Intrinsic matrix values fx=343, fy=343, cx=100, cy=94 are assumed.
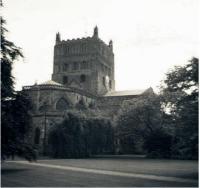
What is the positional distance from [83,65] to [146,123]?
37.7 m

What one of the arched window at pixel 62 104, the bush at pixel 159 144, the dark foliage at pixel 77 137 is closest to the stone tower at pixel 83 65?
the arched window at pixel 62 104

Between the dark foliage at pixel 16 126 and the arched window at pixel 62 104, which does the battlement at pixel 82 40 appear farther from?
the dark foliage at pixel 16 126

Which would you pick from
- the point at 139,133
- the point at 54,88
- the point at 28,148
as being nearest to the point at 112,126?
the point at 139,133

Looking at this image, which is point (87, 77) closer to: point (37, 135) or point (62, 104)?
point (62, 104)

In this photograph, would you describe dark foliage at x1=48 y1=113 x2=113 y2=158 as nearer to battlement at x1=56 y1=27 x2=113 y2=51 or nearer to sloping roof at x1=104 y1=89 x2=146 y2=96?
sloping roof at x1=104 y1=89 x2=146 y2=96

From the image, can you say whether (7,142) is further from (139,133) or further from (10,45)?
(139,133)

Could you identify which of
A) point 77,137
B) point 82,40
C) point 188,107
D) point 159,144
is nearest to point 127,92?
point 82,40

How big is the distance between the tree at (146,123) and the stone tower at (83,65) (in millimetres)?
30047

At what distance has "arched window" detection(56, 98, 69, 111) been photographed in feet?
199

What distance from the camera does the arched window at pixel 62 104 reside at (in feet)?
199

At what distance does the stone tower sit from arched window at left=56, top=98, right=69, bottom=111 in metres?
16.7

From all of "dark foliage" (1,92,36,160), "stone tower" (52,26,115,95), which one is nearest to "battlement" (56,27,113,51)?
Result: "stone tower" (52,26,115,95)

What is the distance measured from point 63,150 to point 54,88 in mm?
16984

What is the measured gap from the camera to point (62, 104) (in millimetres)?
61312
